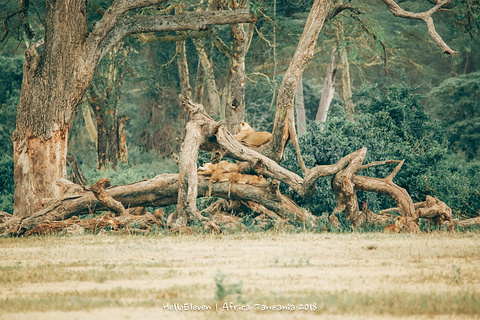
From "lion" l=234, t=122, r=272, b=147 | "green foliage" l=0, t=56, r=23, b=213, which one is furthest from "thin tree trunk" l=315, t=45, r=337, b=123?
"lion" l=234, t=122, r=272, b=147

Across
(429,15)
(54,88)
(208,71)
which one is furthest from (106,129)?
(429,15)

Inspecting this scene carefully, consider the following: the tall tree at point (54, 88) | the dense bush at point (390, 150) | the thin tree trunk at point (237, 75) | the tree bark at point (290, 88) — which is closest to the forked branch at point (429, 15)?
the tree bark at point (290, 88)

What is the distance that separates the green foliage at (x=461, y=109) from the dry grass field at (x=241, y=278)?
19.4 metres

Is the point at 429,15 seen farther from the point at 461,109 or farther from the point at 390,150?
the point at 461,109

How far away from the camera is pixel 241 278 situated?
630cm

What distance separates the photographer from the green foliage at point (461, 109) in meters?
28.4

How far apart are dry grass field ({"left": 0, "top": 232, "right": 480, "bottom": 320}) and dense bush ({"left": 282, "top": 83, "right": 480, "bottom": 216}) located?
3.57 m

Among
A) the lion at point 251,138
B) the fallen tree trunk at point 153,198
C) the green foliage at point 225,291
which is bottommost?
the fallen tree trunk at point 153,198

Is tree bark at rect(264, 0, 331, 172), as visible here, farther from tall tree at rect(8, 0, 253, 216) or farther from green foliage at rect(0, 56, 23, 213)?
green foliage at rect(0, 56, 23, 213)

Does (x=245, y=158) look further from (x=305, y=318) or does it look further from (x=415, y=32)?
(x=415, y=32)

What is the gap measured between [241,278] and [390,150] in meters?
9.31

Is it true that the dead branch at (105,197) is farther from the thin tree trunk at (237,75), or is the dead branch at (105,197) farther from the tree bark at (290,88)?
the thin tree trunk at (237,75)

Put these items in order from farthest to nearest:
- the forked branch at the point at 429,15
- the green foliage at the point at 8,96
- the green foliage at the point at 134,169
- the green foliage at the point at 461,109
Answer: the green foliage at the point at 461,109 → the green foliage at the point at 8,96 → the green foliage at the point at 134,169 → the forked branch at the point at 429,15

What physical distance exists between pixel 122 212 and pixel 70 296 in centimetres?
644
